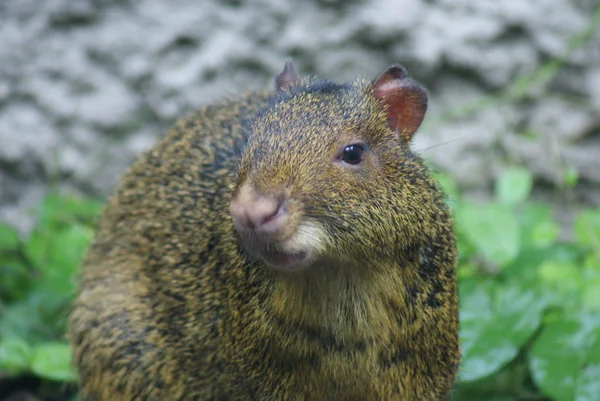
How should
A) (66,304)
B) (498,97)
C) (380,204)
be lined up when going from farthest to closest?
(498,97), (66,304), (380,204)

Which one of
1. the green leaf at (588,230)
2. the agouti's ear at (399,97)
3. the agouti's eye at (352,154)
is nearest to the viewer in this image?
the agouti's eye at (352,154)

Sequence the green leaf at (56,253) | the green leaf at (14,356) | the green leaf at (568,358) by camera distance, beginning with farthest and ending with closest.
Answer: the green leaf at (56,253), the green leaf at (14,356), the green leaf at (568,358)

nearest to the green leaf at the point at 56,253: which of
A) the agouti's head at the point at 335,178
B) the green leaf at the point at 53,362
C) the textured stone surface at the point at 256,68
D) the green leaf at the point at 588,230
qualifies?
the textured stone surface at the point at 256,68

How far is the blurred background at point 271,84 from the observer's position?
20.4ft

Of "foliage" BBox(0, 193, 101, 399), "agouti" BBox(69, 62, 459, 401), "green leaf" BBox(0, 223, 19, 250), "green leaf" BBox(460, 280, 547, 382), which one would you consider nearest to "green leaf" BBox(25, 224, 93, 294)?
"foliage" BBox(0, 193, 101, 399)

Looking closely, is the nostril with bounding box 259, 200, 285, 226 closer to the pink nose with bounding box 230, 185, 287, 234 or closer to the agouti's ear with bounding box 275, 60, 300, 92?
the pink nose with bounding box 230, 185, 287, 234

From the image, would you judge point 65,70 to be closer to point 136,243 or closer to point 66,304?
point 66,304

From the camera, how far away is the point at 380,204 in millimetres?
3359

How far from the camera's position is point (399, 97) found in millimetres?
3670

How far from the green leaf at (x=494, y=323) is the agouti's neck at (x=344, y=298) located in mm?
1024

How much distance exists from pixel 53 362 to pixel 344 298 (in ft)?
7.83

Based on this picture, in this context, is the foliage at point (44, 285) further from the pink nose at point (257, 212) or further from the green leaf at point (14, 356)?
the pink nose at point (257, 212)

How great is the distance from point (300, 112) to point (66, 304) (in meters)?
3.11

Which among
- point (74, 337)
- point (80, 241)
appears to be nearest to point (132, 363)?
point (74, 337)
